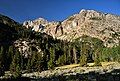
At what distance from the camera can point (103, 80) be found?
50.2 m

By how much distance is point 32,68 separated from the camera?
14425 centimetres

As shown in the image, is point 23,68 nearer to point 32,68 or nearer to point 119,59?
point 32,68

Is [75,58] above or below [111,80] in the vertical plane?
above

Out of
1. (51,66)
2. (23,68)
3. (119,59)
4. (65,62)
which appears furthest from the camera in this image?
(119,59)

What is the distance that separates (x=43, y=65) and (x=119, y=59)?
210ft

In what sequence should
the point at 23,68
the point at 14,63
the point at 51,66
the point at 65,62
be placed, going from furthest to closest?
the point at 65,62 → the point at 23,68 → the point at 51,66 → the point at 14,63

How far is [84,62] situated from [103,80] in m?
105

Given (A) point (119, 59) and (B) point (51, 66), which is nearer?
(B) point (51, 66)

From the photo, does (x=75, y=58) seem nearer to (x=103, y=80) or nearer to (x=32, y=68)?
(x=32, y=68)

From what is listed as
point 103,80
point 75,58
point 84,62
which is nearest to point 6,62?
point 84,62

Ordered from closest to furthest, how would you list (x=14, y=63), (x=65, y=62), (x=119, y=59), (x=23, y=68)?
(x=14, y=63) → (x=23, y=68) → (x=65, y=62) → (x=119, y=59)

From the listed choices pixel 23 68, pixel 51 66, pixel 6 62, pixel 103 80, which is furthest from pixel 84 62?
pixel 103 80

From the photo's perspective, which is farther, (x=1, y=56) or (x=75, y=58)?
(x=75, y=58)

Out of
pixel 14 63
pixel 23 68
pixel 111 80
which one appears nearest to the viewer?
pixel 111 80
